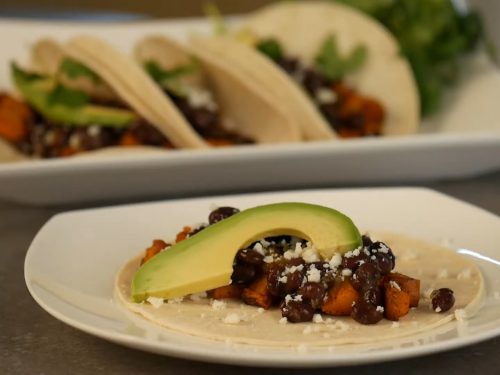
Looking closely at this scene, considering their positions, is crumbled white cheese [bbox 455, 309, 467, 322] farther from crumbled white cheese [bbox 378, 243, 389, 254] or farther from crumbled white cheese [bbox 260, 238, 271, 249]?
crumbled white cheese [bbox 260, 238, 271, 249]

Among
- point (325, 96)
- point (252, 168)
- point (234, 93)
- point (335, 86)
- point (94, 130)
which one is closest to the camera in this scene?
point (252, 168)

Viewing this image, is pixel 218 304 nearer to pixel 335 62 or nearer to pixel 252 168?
pixel 252 168

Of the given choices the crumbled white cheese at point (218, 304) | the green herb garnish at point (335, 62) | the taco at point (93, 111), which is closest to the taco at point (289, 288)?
the crumbled white cheese at point (218, 304)

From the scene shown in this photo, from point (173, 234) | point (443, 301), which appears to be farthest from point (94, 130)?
point (443, 301)

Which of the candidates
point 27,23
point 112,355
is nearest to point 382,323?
point 112,355

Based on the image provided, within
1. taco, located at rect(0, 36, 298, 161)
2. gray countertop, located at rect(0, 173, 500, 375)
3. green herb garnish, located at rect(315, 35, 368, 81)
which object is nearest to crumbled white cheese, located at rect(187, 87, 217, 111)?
taco, located at rect(0, 36, 298, 161)

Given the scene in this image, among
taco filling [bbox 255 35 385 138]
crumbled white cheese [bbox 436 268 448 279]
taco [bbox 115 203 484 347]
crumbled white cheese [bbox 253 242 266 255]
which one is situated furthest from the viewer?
taco filling [bbox 255 35 385 138]

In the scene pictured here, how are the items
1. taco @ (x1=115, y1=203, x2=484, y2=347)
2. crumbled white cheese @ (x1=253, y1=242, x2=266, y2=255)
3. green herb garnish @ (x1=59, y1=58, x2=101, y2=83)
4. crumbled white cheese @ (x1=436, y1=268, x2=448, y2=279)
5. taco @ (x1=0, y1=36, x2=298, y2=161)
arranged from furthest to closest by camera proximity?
green herb garnish @ (x1=59, y1=58, x2=101, y2=83) < taco @ (x1=0, y1=36, x2=298, y2=161) < crumbled white cheese @ (x1=436, y1=268, x2=448, y2=279) < crumbled white cheese @ (x1=253, y1=242, x2=266, y2=255) < taco @ (x1=115, y1=203, x2=484, y2=347)
